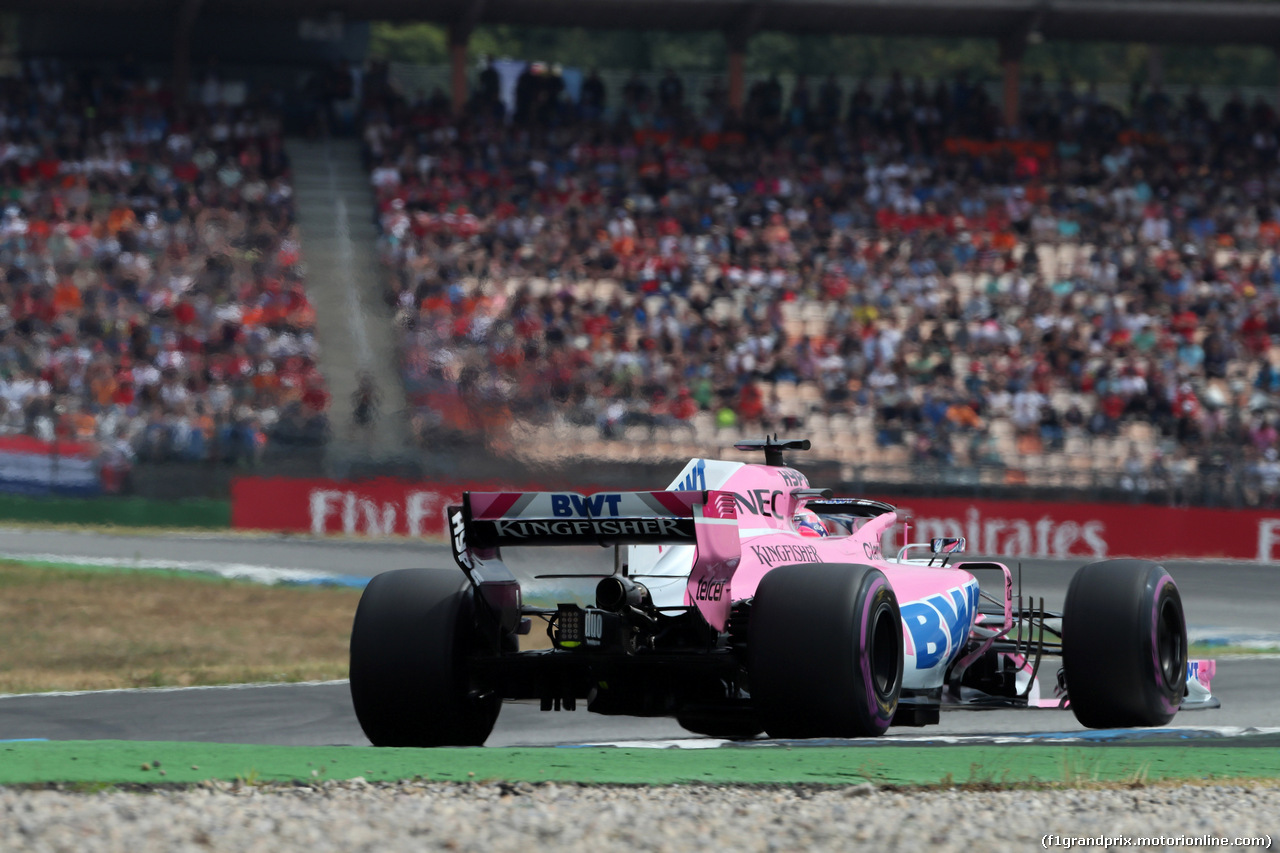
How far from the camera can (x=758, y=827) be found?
6012 mm

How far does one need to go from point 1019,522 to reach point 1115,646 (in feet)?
48.2

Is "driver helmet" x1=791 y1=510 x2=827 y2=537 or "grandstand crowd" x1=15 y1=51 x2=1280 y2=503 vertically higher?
Result: "grandstand crowd" x1=15 y1=51 x2=1280 y2=503

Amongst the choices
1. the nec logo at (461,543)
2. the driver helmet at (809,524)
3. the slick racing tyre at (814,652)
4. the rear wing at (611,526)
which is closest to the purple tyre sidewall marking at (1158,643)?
the driver helmet at (809,524)

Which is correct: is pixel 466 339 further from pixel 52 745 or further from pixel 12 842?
pixel 12 842

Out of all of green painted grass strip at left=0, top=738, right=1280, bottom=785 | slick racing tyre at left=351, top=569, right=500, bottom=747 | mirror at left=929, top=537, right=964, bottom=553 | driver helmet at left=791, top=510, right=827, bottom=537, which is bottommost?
green painted grass strip at left=0, top=738, right=1280, bottom=785

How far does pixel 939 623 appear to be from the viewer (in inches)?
357

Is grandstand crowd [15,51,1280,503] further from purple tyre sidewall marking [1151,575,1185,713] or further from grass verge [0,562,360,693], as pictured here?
purple tyre sidewall marking [1151,575,1185,713]

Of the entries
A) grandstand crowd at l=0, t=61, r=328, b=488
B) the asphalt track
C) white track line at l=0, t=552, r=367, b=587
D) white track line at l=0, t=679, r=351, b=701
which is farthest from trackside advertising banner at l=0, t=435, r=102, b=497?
the asphalt track

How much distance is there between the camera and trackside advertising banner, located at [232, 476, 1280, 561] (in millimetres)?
23000

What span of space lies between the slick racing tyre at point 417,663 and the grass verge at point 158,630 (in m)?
5.30

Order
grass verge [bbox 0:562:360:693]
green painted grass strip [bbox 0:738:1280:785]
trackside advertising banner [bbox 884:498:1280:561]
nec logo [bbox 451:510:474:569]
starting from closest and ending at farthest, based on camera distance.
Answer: green painted grass strip [bbox 0:738:1280:785] < nec logo [bbox 451:510:474:569] < grass verge [bbox 0:562:360:693] < trackside advertising banner [bbox 884:498:1280:561]

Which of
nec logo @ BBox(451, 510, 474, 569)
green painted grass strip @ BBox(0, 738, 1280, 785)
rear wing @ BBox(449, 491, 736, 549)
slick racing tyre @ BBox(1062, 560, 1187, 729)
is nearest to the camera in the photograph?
green painted grass strip @ BBox(0, 738, 1280, 785)

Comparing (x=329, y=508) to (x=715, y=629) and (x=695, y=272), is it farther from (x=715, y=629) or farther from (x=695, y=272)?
(x=715, y=629)

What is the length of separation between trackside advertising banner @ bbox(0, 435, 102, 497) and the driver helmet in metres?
15.7
